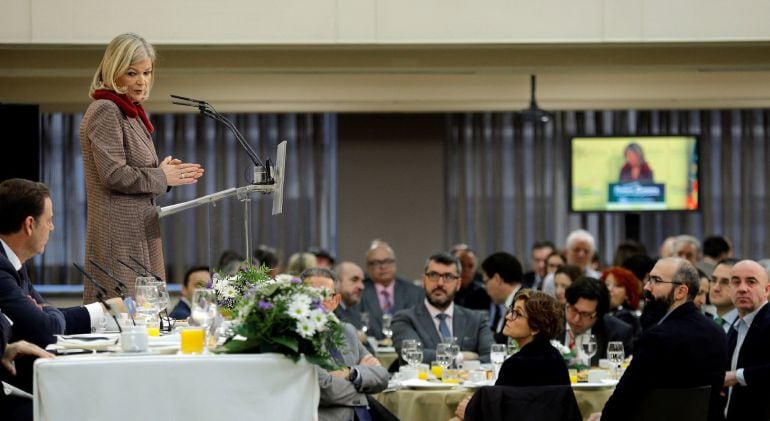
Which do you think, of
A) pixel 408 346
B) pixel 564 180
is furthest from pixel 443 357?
pixel 564 180

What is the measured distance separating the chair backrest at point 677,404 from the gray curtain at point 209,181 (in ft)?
25.0

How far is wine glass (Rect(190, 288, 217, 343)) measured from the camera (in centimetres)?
329

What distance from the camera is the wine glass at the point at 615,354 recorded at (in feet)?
19.1

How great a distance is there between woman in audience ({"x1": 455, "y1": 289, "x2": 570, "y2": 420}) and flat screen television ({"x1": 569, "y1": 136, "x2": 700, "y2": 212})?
19.2 ft

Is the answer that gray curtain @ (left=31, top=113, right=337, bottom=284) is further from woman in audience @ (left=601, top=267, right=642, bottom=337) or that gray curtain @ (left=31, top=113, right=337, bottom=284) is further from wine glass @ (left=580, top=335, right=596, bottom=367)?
wine glass @ (left=580, top=335, right=596, bottom=367)

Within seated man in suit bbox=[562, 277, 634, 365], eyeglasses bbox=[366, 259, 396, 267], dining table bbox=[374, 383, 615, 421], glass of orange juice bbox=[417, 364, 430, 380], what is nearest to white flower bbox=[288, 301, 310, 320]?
dining table bbox=[374, 383, 615, 421]

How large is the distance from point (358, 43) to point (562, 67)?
172 centimetres

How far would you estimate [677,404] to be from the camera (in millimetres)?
4559

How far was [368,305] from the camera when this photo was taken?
28.0ft

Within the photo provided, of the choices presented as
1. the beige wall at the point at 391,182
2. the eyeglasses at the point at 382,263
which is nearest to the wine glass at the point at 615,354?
the eyeglasses at the point at 382,263

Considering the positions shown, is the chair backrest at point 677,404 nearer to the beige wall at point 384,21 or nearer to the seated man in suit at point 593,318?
the seated man in suit at point 593,318

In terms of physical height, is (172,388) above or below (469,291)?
above

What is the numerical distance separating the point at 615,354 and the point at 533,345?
3.82 ft

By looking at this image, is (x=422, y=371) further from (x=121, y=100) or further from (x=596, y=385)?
(x=121, y=100)
